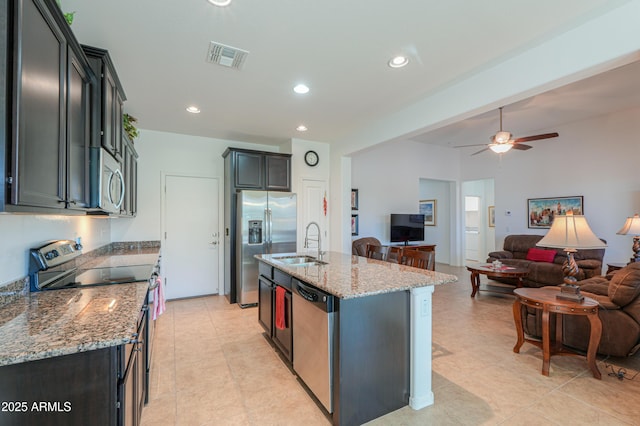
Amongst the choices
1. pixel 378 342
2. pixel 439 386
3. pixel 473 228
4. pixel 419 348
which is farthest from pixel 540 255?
pixel 378 342

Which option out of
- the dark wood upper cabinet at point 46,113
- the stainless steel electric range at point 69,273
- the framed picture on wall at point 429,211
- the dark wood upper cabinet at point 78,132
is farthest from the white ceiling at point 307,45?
the framed picture on wall at point 429,211

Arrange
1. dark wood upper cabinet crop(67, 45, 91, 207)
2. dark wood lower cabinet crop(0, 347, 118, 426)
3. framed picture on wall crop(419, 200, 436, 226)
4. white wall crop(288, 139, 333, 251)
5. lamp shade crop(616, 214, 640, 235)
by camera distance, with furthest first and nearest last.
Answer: framed picture on wall crop(419, 200, 436, 226)
white wall crop(288, 139, 333, 251)
lamp shade crop(616, 214, 640, 235)
dark wood upper cabinet crop(67, 45, 91, 207)
dark wood lower cabinet crop(0, 347, 118, 426)

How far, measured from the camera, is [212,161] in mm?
5043

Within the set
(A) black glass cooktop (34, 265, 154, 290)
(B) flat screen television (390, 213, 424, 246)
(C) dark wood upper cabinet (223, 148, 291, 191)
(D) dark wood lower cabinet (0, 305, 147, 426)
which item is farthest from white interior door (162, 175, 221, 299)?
(D) dark wood lower cabinet (0, 305, 147, 426)

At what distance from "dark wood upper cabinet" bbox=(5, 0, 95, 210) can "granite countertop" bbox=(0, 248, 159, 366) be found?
0.49m

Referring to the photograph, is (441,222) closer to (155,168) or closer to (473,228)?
(473,228)

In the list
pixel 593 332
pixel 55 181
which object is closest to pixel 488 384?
pixel 593 332

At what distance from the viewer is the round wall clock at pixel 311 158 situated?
206 inches

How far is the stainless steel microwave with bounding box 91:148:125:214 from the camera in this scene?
1.86 metres

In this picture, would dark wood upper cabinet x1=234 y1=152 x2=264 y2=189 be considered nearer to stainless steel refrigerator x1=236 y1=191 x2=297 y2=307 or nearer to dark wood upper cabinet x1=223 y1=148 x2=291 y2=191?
dark wood upper cabinet x1=223 y1=148 x2=291 y2=191

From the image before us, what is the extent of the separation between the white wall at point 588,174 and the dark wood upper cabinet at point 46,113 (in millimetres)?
7331

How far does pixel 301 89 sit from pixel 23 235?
8.32ft

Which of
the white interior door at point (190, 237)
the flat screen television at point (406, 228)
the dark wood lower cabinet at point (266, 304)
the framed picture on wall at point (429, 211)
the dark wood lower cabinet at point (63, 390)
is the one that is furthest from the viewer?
the framed picture on wall at point (429, 211)

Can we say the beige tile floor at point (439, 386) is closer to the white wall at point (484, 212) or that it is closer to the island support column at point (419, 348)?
the island support column at point (419, 348)
